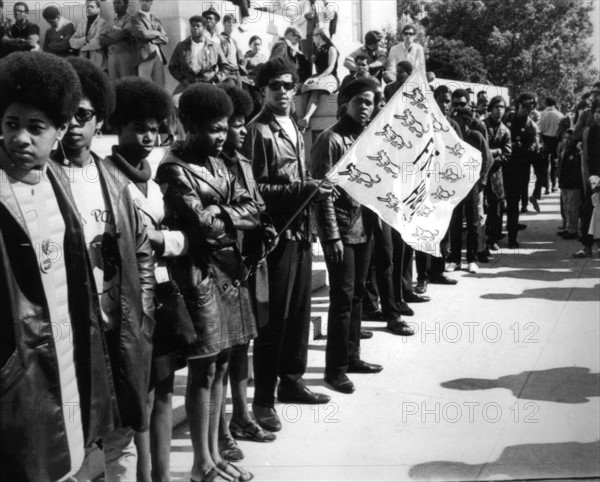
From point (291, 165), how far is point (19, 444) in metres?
2.66

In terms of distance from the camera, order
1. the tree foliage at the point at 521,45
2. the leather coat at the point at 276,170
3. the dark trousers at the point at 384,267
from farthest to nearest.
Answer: the tree foliage at the point at 521,45
the dark trousers at the point at 384,267
the leather coat at the point at 276,170

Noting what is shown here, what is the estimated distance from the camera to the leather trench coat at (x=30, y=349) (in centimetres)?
231

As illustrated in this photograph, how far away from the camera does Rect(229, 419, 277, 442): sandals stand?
4418 millimetres

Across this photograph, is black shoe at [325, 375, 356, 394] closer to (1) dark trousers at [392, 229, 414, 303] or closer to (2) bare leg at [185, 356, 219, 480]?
(2) bare leg at [185, 356, 219, 480]

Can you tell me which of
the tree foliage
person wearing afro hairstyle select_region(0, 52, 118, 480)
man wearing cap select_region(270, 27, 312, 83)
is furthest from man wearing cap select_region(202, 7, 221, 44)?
the tree foliage

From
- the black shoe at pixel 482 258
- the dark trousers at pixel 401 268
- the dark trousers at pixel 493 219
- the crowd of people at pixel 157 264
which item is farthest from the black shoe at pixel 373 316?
the dark trousers at pixel 493 219

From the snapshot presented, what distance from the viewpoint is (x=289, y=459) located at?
418 cm

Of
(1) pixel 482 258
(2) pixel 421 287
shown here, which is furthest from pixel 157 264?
(1) pixel 482 258

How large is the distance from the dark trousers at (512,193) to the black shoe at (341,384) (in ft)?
20.8

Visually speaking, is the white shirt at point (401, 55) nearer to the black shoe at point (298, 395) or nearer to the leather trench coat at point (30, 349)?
the black shoe at point (298, 395)

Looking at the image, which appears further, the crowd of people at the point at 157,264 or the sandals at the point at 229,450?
the sandals at the point at 229,450

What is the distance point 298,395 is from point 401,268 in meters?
2.78

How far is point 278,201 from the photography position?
4543 mm

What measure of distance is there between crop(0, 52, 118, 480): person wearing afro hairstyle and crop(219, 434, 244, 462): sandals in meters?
1.47
